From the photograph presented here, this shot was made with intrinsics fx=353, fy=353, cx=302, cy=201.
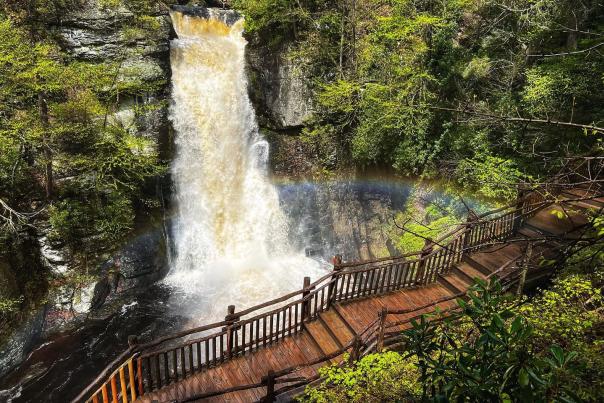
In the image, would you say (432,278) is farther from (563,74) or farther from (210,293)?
(210,293)

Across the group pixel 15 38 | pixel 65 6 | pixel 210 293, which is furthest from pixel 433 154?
pixel 65 6

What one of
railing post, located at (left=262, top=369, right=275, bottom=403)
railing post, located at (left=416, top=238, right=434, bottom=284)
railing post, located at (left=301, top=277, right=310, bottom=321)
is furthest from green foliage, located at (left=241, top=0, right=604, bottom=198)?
railing post, located at (left=262, top=369, right=275, bottom=403)

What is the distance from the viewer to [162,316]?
38.8ft

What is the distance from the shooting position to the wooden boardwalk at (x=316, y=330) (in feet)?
21.8

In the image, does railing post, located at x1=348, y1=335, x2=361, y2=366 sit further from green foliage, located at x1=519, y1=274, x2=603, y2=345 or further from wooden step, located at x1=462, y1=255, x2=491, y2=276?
wooden step, located at x1=462, y1=255, x2=491, y2=276

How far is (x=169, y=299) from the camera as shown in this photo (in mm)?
12680

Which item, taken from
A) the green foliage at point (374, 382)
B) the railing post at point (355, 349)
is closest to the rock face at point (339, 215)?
the railing post at point (355, 349)

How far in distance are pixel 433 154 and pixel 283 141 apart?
6608 mm

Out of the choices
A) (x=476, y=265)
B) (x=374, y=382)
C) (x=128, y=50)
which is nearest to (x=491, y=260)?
(x=476, y=265)

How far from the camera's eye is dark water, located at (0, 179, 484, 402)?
952 centimetres

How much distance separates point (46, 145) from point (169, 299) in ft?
21.2

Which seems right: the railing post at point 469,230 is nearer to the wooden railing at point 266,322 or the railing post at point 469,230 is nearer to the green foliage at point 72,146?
the wooden railing at point 266,322

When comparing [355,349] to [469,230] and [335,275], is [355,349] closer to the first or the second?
[335,275]

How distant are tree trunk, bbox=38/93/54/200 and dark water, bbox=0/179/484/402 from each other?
4468mm
